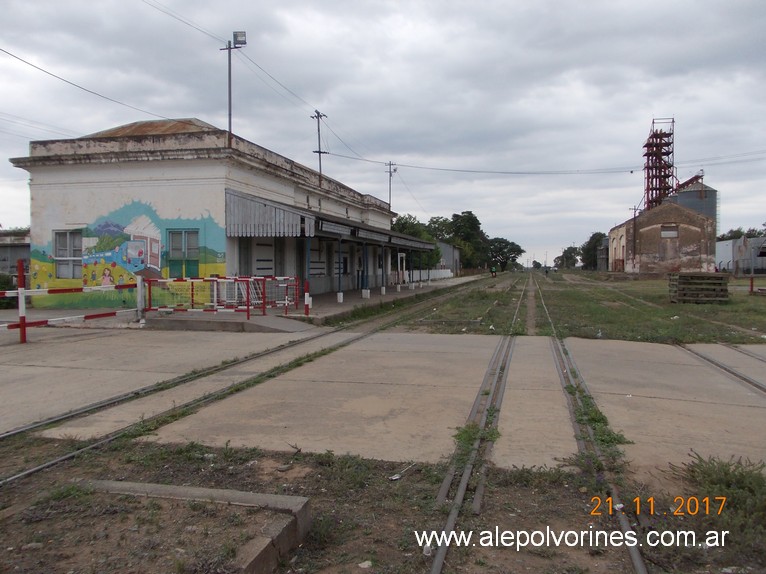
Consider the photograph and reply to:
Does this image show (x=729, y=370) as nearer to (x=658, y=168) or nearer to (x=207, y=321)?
(x=207, y=321)

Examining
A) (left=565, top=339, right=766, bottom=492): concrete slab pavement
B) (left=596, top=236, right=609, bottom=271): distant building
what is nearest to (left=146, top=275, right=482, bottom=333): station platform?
(left=565, top=339, right=766, bottom=492): concrete slab pavement

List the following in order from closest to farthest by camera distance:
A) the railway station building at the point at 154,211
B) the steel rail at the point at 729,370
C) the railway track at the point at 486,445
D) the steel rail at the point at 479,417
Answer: the steel rail at the point at 479,417 → the railway track at the point at 486,445 → the steel rail at the point at 729,370 → the railway station building at the point at 154,211

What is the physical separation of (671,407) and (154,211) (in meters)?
18.7

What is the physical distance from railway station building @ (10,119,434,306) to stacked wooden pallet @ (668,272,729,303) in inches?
588

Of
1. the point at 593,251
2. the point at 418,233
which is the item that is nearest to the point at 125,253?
the point at 418,233

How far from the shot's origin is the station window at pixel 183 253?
20531 millimetres

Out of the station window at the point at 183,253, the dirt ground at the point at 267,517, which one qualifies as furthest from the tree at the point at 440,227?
the dirt ground at the point at 267,517

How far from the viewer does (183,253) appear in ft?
67.7

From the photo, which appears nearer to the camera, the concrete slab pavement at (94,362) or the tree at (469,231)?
the concrete slab pavement at (94,362)

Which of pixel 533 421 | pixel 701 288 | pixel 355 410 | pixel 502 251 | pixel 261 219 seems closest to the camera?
pixel 533 421

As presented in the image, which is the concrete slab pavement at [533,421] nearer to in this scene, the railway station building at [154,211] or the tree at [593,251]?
the railway station building at [154,211]

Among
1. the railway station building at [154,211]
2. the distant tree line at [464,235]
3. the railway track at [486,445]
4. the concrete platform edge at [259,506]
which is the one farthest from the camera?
the distant tree line at [464,235]

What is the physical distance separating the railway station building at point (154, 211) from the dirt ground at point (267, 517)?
14.8 metres

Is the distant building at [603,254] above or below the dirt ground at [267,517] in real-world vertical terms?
→ above
